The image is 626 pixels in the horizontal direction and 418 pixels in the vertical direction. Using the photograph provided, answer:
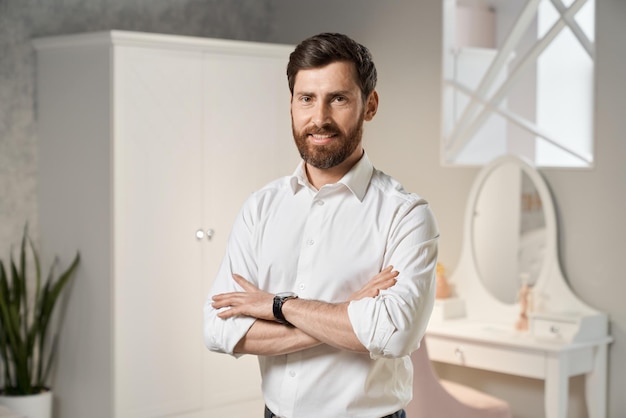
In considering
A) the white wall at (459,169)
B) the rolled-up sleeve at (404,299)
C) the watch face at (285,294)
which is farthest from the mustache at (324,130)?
the white wall at (459,169)

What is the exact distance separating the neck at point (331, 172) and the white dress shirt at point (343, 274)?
0.05ft

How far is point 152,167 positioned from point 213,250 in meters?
0.52

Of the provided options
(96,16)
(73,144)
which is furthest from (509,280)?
(96,16)

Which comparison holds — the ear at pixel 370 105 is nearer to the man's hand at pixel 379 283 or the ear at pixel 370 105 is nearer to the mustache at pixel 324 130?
the mustache at pixel 324 130

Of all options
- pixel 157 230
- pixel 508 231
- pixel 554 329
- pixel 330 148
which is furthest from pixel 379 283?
pixel 157 230

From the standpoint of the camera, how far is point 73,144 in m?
4.57

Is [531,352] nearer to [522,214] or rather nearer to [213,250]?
[522,214]

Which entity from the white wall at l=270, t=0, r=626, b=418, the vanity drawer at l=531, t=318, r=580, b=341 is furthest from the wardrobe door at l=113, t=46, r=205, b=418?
the vanity drawer at l=531, t=318, r=580, b=341

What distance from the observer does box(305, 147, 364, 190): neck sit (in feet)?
6.88

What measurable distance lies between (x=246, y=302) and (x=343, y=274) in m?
0.22

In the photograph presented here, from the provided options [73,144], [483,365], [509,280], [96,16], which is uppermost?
[96,16]

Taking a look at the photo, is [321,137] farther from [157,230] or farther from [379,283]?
[157,230]

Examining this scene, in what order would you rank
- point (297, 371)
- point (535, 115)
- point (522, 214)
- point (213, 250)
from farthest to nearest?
point (535, 115), point (213, 250), point (522, 214), point (297, 371)

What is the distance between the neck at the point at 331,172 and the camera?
2.10 meters
